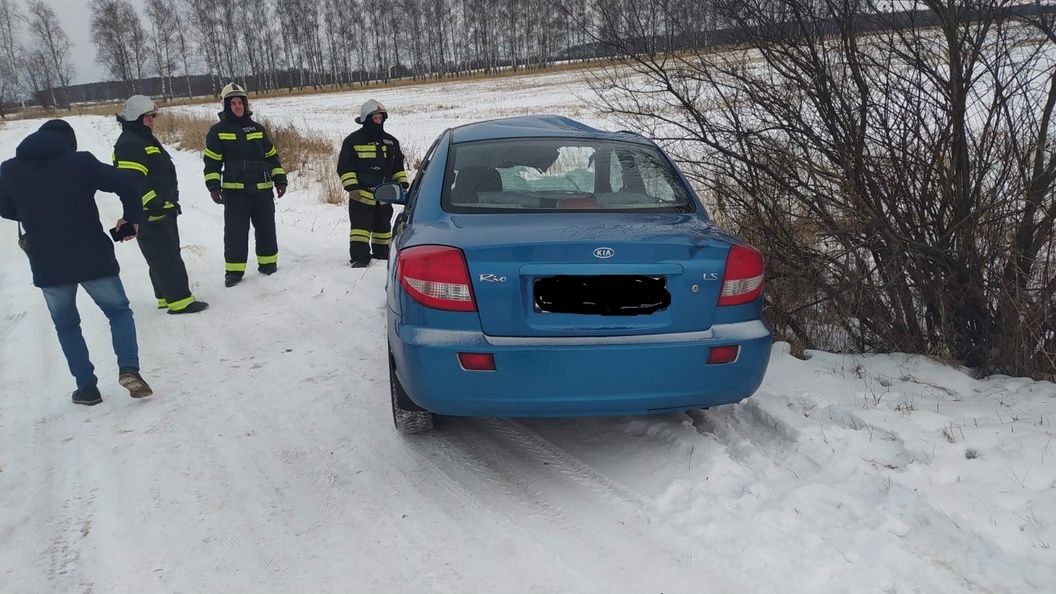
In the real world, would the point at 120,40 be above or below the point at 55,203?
above

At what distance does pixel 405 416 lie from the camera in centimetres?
350

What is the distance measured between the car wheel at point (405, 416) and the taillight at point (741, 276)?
61.3 inches

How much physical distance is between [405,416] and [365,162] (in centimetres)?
462

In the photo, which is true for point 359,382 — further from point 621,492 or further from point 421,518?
point 621,492

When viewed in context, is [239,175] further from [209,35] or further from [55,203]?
[209,35]

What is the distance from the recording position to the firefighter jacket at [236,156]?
6875mm

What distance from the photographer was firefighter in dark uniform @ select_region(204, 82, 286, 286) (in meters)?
6.88

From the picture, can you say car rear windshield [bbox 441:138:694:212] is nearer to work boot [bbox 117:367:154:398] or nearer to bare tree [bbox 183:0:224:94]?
work boot [bbox 117:367:154:398]


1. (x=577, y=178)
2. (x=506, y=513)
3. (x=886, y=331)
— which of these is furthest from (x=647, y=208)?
(x=886, y=331)

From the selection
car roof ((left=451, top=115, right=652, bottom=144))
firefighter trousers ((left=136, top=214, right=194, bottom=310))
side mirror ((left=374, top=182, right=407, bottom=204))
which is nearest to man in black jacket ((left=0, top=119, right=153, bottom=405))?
side mirror ((left=374, top=182, right=407, bottom=204))

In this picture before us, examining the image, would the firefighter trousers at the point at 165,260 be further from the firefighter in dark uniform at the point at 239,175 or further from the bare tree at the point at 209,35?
the bare tree at the point at 209,35

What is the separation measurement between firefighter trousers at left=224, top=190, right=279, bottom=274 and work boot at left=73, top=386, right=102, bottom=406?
2.93 metres

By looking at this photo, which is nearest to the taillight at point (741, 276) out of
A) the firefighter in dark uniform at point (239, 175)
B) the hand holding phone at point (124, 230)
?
the hand holding phone at point (124, 230)

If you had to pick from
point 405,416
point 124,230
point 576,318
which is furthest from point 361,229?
point 576,318
